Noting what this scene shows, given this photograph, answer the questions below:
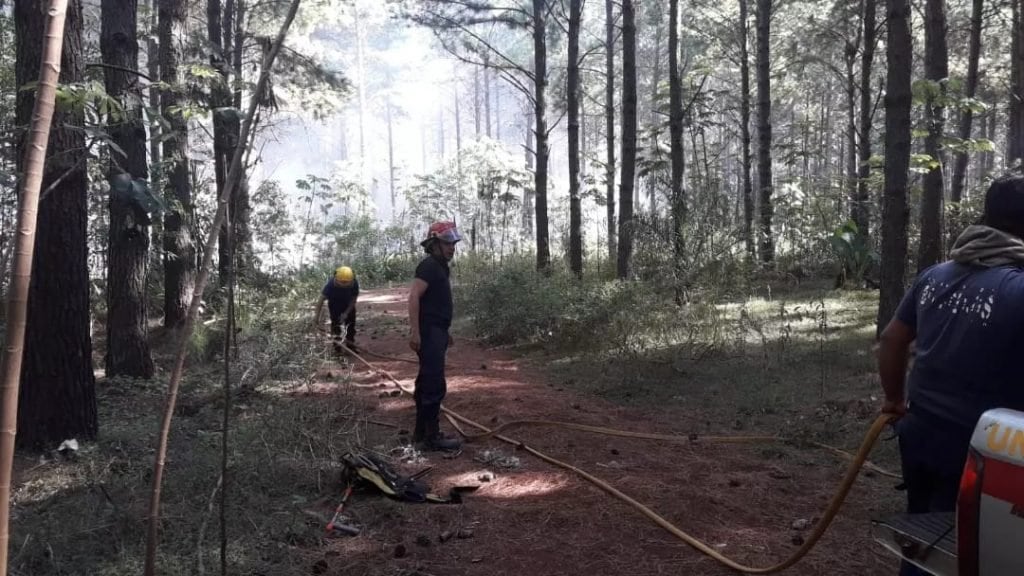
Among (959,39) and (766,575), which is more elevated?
(959,39)

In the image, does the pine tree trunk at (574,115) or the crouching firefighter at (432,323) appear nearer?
the crouching firefighter at (432,323)

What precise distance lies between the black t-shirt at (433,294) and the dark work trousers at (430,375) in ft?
0.25

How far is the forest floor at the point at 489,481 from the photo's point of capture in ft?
12.1

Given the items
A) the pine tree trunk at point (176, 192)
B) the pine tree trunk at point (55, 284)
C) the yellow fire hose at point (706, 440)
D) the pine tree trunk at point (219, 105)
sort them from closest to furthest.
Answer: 1. the yellow fire hose at point (706, 440)
2. the pine tree trunk at point (55, 284)
3. the pine tree trunk at point (219, 105)
4. the pine tree trunk at point (176, 192)

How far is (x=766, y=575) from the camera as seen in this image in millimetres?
3383

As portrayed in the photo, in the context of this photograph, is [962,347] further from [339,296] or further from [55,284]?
[339,296]

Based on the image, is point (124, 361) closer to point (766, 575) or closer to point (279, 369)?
point (279, 369)

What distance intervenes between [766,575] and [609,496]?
56.0 inches

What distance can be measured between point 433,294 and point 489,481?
63.0 inches

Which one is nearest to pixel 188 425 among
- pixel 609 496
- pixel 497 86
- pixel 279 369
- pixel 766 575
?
pixel 279 369

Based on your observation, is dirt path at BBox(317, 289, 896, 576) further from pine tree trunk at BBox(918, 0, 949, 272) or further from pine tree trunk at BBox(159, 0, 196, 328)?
pine tree trunk at BBox(159, 0, 196, 328)

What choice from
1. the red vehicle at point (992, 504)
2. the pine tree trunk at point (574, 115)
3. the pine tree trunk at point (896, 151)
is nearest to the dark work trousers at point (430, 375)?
the red vehicle at point (992, 504)

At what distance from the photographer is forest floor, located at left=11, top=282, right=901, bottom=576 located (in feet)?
12.1

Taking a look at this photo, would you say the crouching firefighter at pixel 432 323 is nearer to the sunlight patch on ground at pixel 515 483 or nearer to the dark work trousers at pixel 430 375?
the dark work trousers at pixel 430 375
